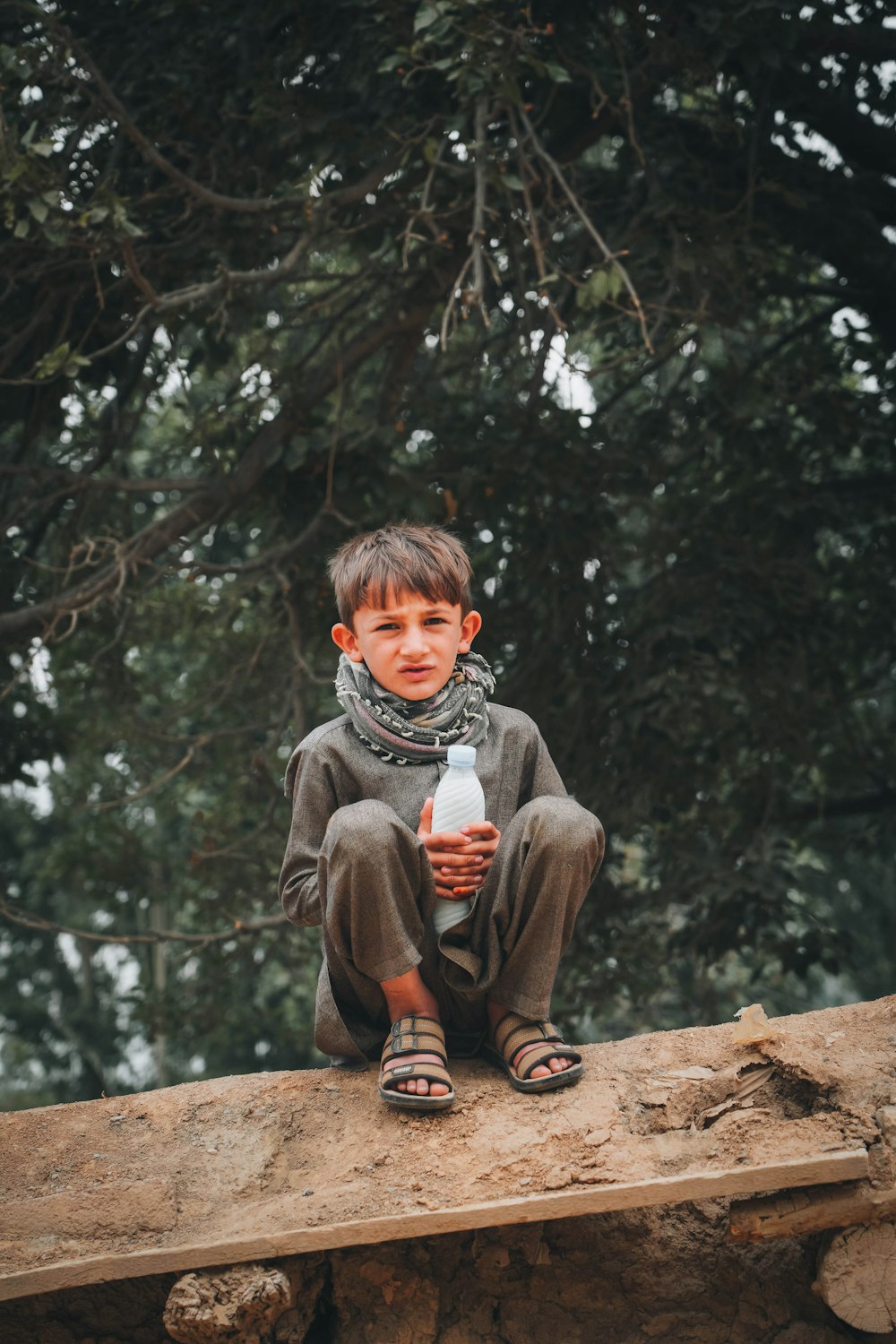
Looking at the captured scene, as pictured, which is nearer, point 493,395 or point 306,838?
point 306,838

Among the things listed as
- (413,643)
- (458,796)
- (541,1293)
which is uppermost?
(413,643)

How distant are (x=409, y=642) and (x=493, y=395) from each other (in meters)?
4.31

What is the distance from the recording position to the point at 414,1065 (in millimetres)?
2875

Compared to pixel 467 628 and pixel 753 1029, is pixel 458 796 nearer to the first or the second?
pixel 467 628

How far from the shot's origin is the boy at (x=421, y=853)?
2865 millimetres

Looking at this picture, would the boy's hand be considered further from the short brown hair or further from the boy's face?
the short brown hair

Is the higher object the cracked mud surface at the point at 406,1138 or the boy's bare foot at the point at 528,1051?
the boy's bare foot at the point at 528,1051

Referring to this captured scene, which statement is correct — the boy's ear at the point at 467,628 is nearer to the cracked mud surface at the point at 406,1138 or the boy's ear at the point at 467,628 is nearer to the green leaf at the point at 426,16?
the cracked mud surface at the point at 406,1138

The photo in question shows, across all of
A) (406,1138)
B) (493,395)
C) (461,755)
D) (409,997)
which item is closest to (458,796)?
(461,755)

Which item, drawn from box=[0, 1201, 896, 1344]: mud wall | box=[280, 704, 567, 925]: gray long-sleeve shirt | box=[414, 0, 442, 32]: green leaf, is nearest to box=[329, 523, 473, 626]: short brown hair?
box=[280, 704, 567, 925]: gray long-sleeve shirt

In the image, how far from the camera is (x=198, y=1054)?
39.2 ft

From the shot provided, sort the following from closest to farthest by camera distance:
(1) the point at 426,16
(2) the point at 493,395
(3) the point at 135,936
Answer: (1) the point at 426,16 < (3) the point at 135,936 < (2) the point at 493,395

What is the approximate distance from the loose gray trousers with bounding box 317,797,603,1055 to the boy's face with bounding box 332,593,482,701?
1.01 ft

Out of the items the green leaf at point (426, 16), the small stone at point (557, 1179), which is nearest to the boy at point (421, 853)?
the small stone at point (557, 1179)
